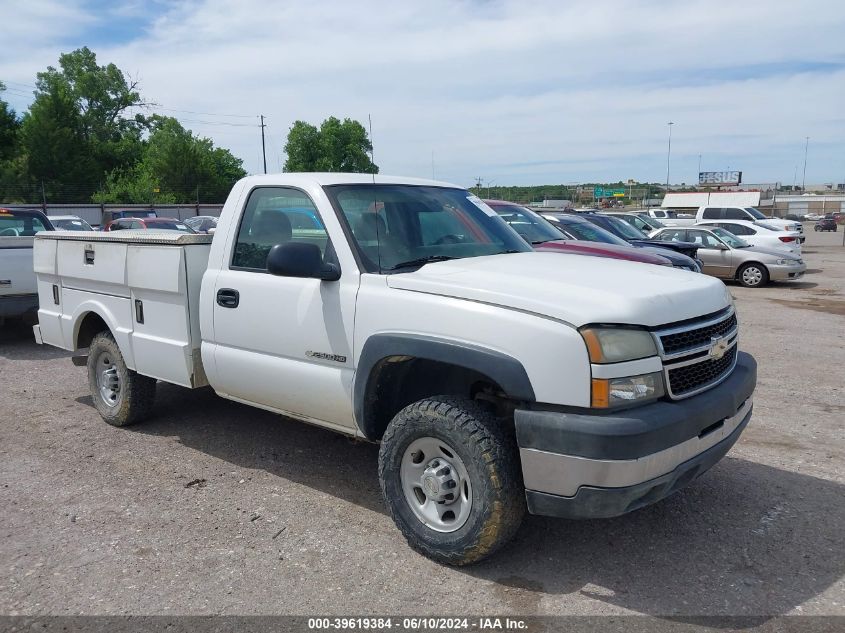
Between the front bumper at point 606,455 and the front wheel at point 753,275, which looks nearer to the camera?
the front bumper at point 606,455

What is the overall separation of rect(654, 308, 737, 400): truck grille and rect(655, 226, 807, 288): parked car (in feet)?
44.7

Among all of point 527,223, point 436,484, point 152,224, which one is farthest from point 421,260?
point 152,224

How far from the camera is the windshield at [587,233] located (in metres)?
11.5

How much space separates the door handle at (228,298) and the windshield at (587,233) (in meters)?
7.68

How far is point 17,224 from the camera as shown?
1034cm

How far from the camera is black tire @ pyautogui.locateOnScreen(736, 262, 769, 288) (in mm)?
16217

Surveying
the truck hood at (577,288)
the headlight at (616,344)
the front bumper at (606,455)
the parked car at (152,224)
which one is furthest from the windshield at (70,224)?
the headlight at (616,344)

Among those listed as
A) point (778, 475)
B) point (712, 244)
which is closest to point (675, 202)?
point (712, 244)

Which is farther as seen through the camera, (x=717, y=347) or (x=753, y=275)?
(x=753, y=275)

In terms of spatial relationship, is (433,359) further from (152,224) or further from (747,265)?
(152,224)

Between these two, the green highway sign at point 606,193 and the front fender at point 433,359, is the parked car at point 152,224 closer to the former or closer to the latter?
the front fender at point 433,359

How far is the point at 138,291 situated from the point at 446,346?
288 centimetres

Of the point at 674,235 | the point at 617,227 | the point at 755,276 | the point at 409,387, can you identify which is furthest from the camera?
the point at 674,235

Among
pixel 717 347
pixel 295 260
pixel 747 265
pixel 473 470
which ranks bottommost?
pixel 747 265
